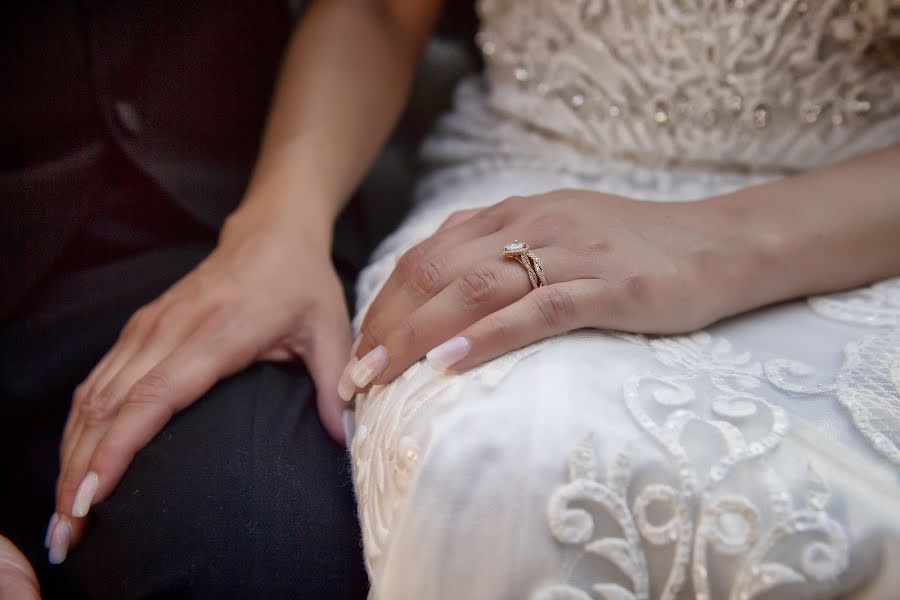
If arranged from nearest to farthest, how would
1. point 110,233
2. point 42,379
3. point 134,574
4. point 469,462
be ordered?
point 469,462 < point 134,574 < point 42,379 < point 110,233

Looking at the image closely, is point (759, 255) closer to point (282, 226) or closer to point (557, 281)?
point (557, 281)

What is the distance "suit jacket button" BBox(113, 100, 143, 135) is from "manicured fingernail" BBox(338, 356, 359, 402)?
464 mm

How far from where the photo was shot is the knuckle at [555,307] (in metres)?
0.52

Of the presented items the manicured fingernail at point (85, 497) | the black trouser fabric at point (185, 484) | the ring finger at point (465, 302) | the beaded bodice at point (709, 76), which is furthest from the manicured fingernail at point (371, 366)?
the beaded bodice at point (709, 76)

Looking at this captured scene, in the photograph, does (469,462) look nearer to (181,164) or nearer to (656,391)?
(656,391)

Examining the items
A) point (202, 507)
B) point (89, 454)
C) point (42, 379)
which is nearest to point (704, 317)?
point (202, 507)

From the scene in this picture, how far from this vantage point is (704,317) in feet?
1.92

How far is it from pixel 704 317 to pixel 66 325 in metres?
0.65

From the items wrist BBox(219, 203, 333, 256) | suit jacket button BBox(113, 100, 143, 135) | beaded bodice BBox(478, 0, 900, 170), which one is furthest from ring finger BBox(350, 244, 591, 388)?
suit jacket button BBox(113, 100, 143, 135)

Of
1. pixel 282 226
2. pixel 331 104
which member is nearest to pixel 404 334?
pixel 282 226

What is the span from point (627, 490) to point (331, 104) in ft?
2.06

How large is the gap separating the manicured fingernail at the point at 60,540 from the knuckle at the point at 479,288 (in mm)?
379

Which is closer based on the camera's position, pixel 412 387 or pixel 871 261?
pixel 412 387

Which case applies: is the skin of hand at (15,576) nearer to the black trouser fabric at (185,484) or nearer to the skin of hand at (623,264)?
the black trouser fabric at (185,484)
